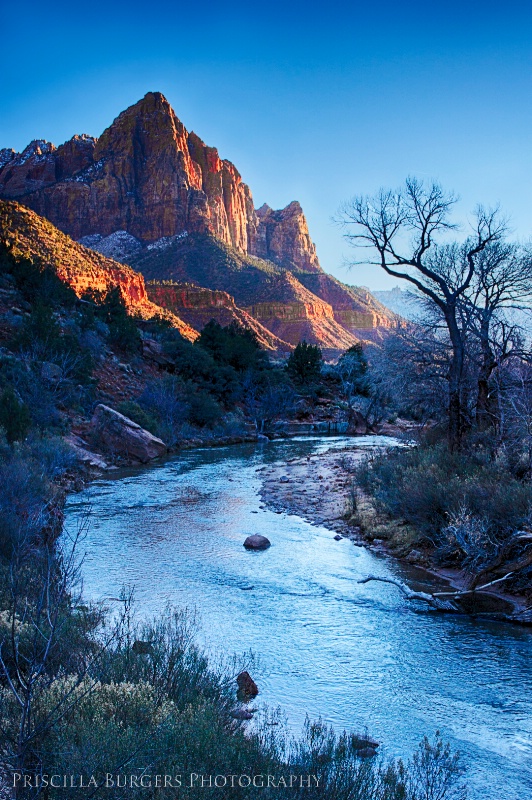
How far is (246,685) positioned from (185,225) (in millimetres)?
120926

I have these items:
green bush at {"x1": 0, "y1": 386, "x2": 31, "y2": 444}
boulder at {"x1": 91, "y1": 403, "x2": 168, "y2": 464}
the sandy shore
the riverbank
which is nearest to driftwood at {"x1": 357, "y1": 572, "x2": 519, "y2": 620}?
the riverbank

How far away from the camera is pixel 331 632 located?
6480mm

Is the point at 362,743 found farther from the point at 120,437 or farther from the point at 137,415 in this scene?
the point at 137,415

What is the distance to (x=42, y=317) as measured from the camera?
80.5 feet

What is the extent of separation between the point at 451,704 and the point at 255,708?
1640 millimetres

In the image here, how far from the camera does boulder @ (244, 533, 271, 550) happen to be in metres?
9.96

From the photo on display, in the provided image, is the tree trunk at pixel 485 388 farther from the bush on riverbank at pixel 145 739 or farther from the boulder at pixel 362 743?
the bush on riverbank at pixel 145 739

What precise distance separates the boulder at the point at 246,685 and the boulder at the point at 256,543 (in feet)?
16.1

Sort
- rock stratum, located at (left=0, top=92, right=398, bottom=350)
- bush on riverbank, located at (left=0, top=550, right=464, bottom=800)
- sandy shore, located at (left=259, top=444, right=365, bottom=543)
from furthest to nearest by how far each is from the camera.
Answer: rock stratum, located at (left=0, top=92, right=398, bottom=350) → sandy shore, located at (left=259, top=444, right=365, bottom=543) → bush on riverbank, located at (left=0, top=550, right=464, bottom=800)

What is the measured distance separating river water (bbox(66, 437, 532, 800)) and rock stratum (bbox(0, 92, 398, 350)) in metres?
65.4

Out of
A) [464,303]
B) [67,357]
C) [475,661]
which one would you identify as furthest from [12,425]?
[475,661]

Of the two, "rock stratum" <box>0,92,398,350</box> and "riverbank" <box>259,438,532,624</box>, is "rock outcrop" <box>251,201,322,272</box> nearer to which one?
"rock stratum" <box>0,92,398,350</box>

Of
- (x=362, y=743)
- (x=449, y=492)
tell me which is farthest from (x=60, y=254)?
(x=362, y=743)

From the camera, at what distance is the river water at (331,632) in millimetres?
4559
